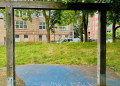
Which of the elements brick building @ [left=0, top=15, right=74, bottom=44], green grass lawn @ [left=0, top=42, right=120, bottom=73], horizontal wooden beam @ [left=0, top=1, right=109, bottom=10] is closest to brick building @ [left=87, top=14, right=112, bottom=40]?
brick building @ [left=0, top=15, right=74, bottom=44]

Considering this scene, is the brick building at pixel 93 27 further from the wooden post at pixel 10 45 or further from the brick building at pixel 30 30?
the wooden post at pixel 10 45

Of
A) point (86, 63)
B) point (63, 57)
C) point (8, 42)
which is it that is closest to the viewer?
point (8, 42)

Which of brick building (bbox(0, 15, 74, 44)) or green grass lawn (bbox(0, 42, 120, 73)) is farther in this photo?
brick building (bbox(0, 15, 74, 44))

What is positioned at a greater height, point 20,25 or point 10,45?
point 20,25

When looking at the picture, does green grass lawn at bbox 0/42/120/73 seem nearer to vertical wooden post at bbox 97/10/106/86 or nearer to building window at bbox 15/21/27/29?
vertical wooden post at bbox 97/10/106/86

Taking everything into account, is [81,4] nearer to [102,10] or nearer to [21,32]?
[102,10]

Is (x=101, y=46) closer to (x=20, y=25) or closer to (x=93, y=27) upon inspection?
(x=20, y=25)

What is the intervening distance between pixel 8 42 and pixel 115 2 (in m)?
3.77

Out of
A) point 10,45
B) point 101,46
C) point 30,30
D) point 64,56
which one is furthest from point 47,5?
point 30,30

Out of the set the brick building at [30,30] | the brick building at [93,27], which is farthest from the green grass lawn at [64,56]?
the brick building at [93,27]

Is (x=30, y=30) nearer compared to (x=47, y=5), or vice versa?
(x=47, y=5)

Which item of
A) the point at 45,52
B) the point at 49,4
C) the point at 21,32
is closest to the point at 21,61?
the point at 45,52

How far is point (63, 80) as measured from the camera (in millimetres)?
6355

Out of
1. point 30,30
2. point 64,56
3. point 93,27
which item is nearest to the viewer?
point 64,56
